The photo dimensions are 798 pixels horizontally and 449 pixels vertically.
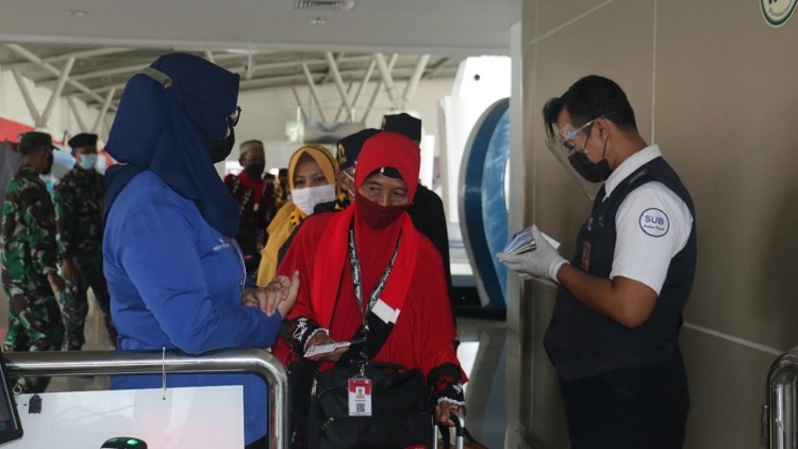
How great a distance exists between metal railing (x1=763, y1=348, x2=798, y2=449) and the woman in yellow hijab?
2.62m

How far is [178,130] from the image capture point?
211 cm

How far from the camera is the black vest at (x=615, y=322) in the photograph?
8.17 ft

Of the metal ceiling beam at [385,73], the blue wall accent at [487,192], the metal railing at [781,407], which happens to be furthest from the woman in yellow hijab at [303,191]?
the metal ceiling beam at [385,73]

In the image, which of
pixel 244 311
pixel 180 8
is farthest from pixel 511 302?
pixel 244 311

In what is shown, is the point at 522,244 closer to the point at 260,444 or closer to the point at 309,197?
the point at 260,444

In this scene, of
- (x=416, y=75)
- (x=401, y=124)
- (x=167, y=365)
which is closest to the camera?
(x=167, y=365)

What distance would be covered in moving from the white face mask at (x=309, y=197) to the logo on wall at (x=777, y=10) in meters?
2.31

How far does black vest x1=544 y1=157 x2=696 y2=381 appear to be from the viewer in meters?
2.49

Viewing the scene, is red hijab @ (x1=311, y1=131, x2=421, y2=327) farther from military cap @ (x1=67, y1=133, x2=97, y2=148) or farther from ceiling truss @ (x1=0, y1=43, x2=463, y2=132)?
ceiling truss @ (x1=0, y1=43, x2=463, y2=132)

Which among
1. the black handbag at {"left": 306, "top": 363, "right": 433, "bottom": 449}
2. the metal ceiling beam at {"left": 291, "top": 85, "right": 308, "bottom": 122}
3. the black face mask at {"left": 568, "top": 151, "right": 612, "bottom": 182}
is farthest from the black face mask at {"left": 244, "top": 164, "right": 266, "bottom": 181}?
the metal ceiling beam at {"left": 291, "top": 85, "right": 308, "bottom": 122}

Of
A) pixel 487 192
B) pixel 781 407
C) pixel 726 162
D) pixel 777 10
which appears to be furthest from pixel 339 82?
pixel 781 407

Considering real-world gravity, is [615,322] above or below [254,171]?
below

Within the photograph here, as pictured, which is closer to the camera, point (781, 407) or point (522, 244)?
point (781, 407)

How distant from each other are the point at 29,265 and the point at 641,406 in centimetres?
420
